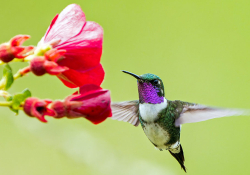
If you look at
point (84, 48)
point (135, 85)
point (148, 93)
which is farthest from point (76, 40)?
point (135, 85)

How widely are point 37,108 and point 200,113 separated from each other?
0.81 metres

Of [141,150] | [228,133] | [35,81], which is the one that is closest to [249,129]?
[228,133]

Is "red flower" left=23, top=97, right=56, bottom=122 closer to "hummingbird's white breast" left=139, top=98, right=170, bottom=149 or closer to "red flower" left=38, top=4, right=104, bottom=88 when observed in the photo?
"red flower" left=38, top=4, right=104, bottom=88

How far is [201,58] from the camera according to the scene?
8.12ft

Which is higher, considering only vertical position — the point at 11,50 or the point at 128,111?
the point at 11,50

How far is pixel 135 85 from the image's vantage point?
2311 mm

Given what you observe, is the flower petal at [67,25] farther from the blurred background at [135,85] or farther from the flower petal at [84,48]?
the blurred background at [135,85]

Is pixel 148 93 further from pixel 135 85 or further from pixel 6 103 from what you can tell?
pixel 135 85

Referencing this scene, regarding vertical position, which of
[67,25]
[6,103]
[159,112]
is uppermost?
[67,25]

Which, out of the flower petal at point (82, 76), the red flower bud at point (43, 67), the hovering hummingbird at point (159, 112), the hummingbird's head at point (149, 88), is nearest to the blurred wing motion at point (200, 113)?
the hovering hummingbird at point (159, 112)

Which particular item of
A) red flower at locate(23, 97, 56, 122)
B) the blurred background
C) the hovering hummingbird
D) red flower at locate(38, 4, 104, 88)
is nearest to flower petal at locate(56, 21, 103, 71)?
red flower at locate(38, 4, 104, 88)

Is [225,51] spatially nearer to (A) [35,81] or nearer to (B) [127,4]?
(B) [127,4]

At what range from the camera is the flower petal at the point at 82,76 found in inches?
22.9

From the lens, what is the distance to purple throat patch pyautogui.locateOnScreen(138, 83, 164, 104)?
118cm
